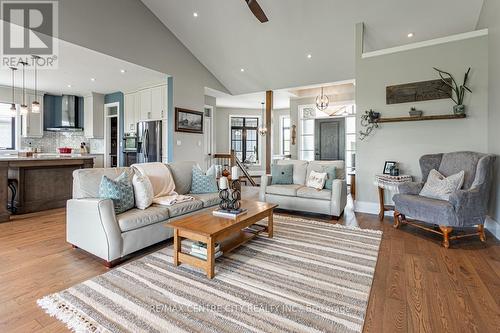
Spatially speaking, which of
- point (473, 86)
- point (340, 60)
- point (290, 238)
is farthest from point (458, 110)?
point (290, 238)

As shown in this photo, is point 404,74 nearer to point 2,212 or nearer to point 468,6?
point 468,6

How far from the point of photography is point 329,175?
4336mm

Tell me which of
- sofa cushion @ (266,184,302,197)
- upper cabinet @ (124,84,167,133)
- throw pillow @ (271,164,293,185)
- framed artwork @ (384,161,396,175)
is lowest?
sofa cushion @ (266,184,302,197)

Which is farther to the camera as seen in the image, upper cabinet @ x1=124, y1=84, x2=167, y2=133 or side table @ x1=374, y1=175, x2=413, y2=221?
upper cabinet @ x1=124, y1=84, x2=167, y2=133

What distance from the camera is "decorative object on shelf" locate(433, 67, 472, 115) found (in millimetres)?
3692

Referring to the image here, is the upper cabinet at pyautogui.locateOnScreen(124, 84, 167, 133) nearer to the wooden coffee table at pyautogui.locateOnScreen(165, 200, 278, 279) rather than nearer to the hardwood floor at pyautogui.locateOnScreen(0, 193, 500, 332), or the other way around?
the hardwood floor at pyautogui.locateOnScreen(0, 193, 500, 332)

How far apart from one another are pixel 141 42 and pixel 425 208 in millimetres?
5648

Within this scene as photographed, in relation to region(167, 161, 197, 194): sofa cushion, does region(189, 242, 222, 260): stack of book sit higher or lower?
lower

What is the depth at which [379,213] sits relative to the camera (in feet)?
14.1

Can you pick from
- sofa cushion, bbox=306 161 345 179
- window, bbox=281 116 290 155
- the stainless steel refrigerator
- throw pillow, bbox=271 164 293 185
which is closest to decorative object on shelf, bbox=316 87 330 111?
window, bbox=281 116 290 155

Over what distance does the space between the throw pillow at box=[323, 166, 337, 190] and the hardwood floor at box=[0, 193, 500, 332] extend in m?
1.14

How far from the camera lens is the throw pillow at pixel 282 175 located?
4.74 meters

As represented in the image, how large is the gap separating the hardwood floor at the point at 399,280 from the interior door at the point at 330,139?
16.3ft

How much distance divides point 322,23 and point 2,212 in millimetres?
6146
